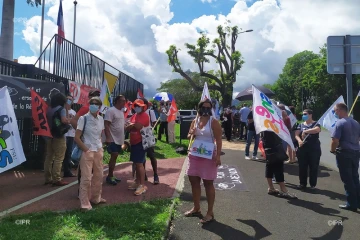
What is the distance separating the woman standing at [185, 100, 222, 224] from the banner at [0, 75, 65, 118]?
160 inches

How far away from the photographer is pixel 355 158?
5.82 m

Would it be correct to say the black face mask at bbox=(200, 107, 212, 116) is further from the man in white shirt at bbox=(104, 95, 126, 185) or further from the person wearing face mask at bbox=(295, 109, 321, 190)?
the person wearing face mask at bbox=(295, 109, 321, 190)

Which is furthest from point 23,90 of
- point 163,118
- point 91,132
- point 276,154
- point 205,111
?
point 163,118

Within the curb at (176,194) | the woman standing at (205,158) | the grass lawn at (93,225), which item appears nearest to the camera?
the grass lawn at (93,225)

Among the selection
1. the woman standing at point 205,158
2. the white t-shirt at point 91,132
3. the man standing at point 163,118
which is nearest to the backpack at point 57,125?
the white t-shirt at point 91,132

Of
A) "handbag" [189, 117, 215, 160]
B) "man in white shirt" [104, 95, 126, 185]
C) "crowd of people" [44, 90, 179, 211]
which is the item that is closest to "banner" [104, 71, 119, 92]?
"crowd of people" [44, 90, 179, 211]

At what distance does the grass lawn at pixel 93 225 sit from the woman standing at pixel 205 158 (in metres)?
0.63

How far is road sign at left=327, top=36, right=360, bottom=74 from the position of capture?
725 cm

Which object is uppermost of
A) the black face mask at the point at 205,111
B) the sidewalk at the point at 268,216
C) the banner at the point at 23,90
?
the banner at the point at 23,90

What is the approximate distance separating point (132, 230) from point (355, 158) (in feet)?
12.7

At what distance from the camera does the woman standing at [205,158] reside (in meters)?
5.10

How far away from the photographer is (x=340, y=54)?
7.34 m

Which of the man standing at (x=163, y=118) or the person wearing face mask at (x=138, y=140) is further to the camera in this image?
the man standing at (x=163, y=118)

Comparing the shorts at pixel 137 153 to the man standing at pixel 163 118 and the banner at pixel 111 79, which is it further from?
the man standing at pixel 163 118
